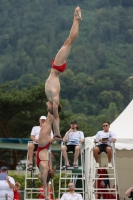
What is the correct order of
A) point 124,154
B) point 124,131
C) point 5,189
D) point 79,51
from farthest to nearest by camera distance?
point 79,51
point 124,154
point 124,131
point 5,189

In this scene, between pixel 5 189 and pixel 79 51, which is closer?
pixel 5 189

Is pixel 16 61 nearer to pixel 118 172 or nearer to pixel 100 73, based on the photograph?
pixel 100 73

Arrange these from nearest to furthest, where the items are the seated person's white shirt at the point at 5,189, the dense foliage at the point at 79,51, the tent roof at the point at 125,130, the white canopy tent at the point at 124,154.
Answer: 1. the seated person's white shirt at the point at 5,189
2. the tent roof at the point at 125,130
3. the white canopy tent at the point at 124,154
4. the dense foliage at the point at 79,51

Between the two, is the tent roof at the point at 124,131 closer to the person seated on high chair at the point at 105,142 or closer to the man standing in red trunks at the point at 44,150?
the person seated on high chair at the point at 105,142

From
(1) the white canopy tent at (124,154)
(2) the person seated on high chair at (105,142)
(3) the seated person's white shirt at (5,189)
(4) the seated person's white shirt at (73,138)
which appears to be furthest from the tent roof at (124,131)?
(3) the seated person's white shirt at (5,189)

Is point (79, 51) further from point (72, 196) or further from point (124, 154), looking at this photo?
point (72, 196)

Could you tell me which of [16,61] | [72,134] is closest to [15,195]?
[72,134]

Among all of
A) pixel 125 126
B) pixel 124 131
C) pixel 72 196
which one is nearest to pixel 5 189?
pixel 72 196

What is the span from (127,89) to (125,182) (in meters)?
98.5

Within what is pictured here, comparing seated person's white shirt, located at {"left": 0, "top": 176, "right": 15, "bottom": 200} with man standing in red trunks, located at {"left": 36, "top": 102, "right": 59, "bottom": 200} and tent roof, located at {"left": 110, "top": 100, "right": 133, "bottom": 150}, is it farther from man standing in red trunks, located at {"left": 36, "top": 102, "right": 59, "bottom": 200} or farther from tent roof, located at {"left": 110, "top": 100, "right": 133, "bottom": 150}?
tent roof, located at {"left": 110, "top": 100, "right": 133, "bottom": 150}

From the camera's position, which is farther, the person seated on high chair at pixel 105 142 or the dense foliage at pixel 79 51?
the dense foliage at pixel 79 51

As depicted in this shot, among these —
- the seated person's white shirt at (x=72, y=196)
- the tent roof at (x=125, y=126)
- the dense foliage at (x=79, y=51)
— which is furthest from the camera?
the dense foliage at (x=79, y=51)

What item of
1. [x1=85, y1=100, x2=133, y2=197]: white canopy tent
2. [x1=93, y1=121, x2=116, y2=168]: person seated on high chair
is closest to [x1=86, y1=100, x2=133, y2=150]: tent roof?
[x1=85, y1=100, x2=133, y2=197]: white canopy tent

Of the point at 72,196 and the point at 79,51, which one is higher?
the point at 79,51
